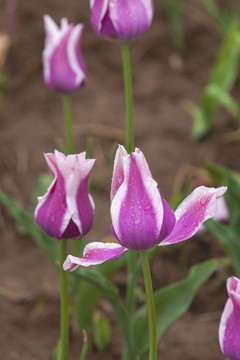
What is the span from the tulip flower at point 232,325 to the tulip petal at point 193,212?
9 centimetres

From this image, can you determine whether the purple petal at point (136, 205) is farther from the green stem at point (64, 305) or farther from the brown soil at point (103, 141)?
the brown soil at point (103, 141)

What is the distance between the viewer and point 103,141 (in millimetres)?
2986

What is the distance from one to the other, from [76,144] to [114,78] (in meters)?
0.54

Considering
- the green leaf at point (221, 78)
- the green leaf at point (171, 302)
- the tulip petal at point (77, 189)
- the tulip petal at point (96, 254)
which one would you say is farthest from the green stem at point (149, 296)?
the green leaf at point (221, 78)

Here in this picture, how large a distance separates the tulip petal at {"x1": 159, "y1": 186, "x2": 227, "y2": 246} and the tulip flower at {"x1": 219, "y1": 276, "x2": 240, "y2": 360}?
0.09m

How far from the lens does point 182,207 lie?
112cm

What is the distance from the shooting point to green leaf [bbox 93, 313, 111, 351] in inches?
74.9

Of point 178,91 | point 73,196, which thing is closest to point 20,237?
point 178,91

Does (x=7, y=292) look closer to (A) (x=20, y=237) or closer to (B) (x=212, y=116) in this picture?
(A) (x=20, y=237)

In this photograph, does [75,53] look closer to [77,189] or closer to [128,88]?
[128,88]

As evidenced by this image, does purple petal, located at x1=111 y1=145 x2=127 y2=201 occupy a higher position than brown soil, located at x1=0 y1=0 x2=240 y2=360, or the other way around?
purple petal, located at x1=111 y1=145 x2=127 y2=201

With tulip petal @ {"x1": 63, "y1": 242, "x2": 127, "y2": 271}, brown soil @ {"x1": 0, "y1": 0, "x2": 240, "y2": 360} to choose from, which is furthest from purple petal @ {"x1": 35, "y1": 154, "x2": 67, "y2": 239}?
brown soil @ {"x1": 0, "y1": 0, "x2": 240, "y2": 360}

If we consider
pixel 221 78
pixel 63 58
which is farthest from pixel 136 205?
pixel 221 78

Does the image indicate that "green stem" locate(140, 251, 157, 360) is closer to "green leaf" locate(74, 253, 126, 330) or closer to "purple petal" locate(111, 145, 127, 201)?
"purple petal" locate(111, 145, 127, 201)
